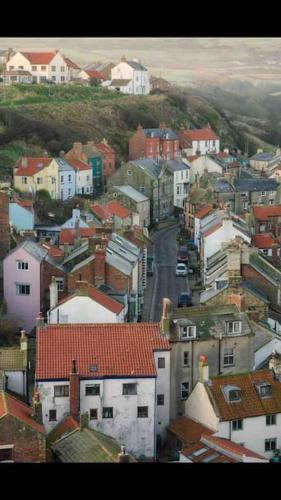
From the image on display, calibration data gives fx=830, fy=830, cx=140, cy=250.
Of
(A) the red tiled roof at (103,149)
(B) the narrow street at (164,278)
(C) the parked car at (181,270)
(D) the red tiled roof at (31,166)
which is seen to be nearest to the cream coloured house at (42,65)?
(A) the red tiled roof at (103,149)

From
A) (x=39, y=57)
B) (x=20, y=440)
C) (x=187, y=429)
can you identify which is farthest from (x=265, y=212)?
(x=39, y=57)

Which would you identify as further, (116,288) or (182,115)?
(182,115)

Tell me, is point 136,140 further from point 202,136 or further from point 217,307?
point 217,307

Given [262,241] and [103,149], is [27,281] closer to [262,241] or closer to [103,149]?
[262,241]

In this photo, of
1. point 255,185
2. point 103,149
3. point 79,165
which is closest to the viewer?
point 255,185
